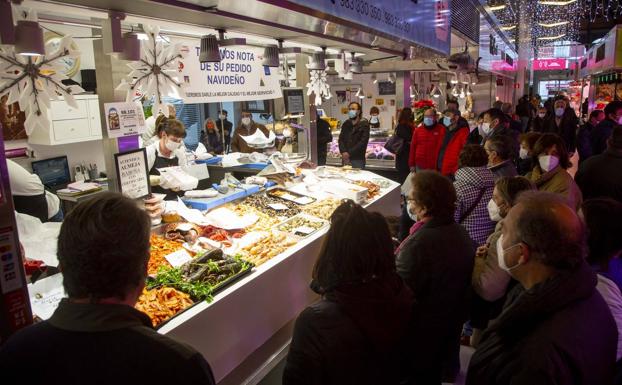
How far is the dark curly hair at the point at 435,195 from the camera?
2865mm

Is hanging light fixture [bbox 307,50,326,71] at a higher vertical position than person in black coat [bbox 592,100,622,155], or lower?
higher

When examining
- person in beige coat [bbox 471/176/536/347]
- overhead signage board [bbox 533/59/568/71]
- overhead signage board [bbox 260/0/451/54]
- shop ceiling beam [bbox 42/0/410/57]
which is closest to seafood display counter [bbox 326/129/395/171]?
overhead signage board [bbox 260/0/451/54]

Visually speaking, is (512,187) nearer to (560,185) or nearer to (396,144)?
(560,185)

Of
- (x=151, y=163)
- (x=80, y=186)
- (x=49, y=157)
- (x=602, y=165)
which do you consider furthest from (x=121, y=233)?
(x=49, y=157)

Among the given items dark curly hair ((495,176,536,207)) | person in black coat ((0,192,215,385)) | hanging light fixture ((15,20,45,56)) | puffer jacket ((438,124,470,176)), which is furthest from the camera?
puffer jacket ((438,124,470,176))

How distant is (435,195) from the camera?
2877mm

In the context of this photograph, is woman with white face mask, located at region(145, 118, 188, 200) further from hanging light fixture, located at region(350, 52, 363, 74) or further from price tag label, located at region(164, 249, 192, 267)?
hanging light fixture, located at region(350, 52, 363, 74)

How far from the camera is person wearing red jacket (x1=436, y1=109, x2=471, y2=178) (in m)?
7.55

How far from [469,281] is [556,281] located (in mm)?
1279

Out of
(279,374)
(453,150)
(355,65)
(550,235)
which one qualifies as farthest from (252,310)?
(453,150)

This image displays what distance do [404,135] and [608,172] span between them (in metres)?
3.83

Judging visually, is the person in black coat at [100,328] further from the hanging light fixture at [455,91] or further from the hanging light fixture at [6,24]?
the hanging light fixture at [455,91]

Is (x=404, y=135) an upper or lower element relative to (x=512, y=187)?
upper

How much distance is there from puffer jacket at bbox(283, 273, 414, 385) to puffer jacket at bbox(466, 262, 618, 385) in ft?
1.41
